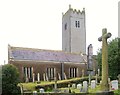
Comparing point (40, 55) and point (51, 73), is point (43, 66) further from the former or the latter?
point (51, 73)

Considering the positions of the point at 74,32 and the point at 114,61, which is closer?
the point at 114,61

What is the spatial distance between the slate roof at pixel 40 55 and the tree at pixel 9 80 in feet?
43.7

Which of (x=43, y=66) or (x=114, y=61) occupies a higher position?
(x=114, y=61)

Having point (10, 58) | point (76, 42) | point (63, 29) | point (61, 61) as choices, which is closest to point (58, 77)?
point (61, 61)

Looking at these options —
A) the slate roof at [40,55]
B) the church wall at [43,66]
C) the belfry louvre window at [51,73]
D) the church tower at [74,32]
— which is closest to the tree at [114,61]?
the church wall at [43,66]

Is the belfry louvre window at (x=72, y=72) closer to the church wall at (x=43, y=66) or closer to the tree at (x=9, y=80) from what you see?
the church wall at (x=43, y=66)

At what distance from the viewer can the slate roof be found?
146 feet

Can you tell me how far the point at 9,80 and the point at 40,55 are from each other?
1764cm

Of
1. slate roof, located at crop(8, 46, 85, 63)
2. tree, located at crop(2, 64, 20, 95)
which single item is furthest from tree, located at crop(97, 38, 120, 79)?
tree, located at crop(2, 64, 20, 95)

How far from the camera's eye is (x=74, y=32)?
212 feet

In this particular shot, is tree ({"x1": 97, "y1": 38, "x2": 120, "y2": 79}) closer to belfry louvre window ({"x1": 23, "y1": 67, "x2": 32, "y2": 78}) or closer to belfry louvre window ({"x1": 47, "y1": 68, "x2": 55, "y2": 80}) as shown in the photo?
belfry louvre window ({"x1": 47, "y1": 68, "x2": 55, "y2": 80})

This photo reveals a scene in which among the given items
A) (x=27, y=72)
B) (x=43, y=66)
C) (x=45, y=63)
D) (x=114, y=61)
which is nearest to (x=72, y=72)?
(x=45, y=63)

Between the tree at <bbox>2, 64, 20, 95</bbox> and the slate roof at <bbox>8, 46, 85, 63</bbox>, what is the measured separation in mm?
13309

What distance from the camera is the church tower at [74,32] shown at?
64.4m
